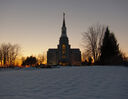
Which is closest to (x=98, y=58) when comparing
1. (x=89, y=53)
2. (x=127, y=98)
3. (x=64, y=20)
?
(x=89, y=53)

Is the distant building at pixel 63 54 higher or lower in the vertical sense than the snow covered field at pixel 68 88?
higher

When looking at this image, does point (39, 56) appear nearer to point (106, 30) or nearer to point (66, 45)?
point (66, 45)

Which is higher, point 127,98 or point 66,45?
point 66,45

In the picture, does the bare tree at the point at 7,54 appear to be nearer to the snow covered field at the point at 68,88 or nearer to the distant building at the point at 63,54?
the distant building at the point at 63,54

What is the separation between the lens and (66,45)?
3418 inches

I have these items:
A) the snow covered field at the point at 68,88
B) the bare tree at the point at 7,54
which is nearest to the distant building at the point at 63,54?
the bare tree at the point at 7,54

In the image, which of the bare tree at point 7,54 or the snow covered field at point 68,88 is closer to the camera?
the snow covered field at point 68,88

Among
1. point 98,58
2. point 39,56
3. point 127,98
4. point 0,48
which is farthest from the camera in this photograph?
point 39,56

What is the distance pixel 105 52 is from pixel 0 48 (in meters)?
48.1

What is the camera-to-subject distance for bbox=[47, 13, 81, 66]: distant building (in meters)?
84.4

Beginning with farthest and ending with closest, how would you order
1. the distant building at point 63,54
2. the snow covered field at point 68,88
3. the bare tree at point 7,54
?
the distant building at point 63,54
the bare tree at point 7,54
the snow covered field at point 68,88

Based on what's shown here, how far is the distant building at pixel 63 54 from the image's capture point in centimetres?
8436

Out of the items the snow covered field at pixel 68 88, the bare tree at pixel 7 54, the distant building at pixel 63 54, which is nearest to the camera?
the snow covered field at pixel 68 88

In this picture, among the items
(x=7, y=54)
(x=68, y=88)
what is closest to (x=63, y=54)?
(x=7, y=54)
